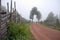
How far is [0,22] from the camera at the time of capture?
6.95 meters

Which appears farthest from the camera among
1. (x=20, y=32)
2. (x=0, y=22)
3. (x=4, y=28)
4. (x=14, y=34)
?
(x=20, y=32)

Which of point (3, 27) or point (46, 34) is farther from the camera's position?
point (46, 34)

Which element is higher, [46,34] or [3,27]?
[3,27]

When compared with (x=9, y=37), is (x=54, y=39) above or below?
below

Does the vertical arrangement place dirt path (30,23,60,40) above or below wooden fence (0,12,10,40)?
below

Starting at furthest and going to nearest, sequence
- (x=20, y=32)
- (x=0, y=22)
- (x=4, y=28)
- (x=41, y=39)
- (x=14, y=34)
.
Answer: (x=41, y=39) → (x=20, y=32) → (x=14, y=34) → (x=4, y=28) → (x=0, y=22)

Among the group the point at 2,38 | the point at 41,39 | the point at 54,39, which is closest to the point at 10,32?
the point at 2,38

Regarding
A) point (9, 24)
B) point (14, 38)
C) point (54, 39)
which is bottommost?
point (54, 39)

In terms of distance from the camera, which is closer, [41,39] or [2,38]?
[2,38]

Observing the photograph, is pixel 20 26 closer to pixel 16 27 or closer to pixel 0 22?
pixel 16 27

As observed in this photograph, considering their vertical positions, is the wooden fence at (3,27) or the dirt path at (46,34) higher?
the wooden fence at (3,27)

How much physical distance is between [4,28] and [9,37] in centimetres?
45

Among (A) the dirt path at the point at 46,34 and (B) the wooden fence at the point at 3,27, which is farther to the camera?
(A) the dirt path at the point at 46,34

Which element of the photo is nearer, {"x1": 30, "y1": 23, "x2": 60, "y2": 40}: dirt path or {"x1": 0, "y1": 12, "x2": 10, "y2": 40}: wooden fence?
{"x1": 0, "y1": 12, "x2": 10, "y2": 40}: wooden fence
